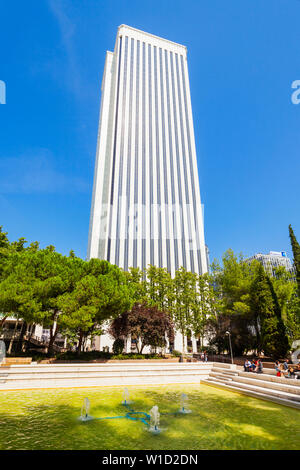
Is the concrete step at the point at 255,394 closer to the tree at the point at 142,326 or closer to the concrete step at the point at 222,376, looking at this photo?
the concrete step at the point at 222,376

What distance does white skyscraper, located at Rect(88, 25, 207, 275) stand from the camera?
59.2m

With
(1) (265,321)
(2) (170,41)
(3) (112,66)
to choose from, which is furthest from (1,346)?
(2) (170,41)

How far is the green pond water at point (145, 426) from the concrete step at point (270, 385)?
172cm

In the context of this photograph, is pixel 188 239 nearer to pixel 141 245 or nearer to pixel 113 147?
pixel 141 245

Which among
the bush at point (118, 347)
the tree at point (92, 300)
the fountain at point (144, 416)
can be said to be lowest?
the fountain at point (144, 416)

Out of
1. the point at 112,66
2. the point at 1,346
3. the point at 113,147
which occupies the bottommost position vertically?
the point at 1,346

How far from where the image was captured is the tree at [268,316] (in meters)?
24.2

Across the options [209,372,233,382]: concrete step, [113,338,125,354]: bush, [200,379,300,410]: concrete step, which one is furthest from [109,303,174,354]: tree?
[200,379,300,410]: concrete step

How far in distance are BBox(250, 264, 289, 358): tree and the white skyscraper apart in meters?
31.1

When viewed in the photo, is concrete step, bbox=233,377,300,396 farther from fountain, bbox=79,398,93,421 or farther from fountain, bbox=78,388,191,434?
fountain, bbox=79,398,93,421

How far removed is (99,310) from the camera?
23156 millimetres

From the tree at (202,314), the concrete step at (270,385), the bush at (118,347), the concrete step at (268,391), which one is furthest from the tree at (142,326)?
the concrete step at (268,391)

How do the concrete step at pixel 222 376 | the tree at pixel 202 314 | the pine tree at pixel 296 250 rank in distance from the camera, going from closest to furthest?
the concrete step at pixel 222 376
the pine tree at pixel 296 250
the tree at pixel 202 314
